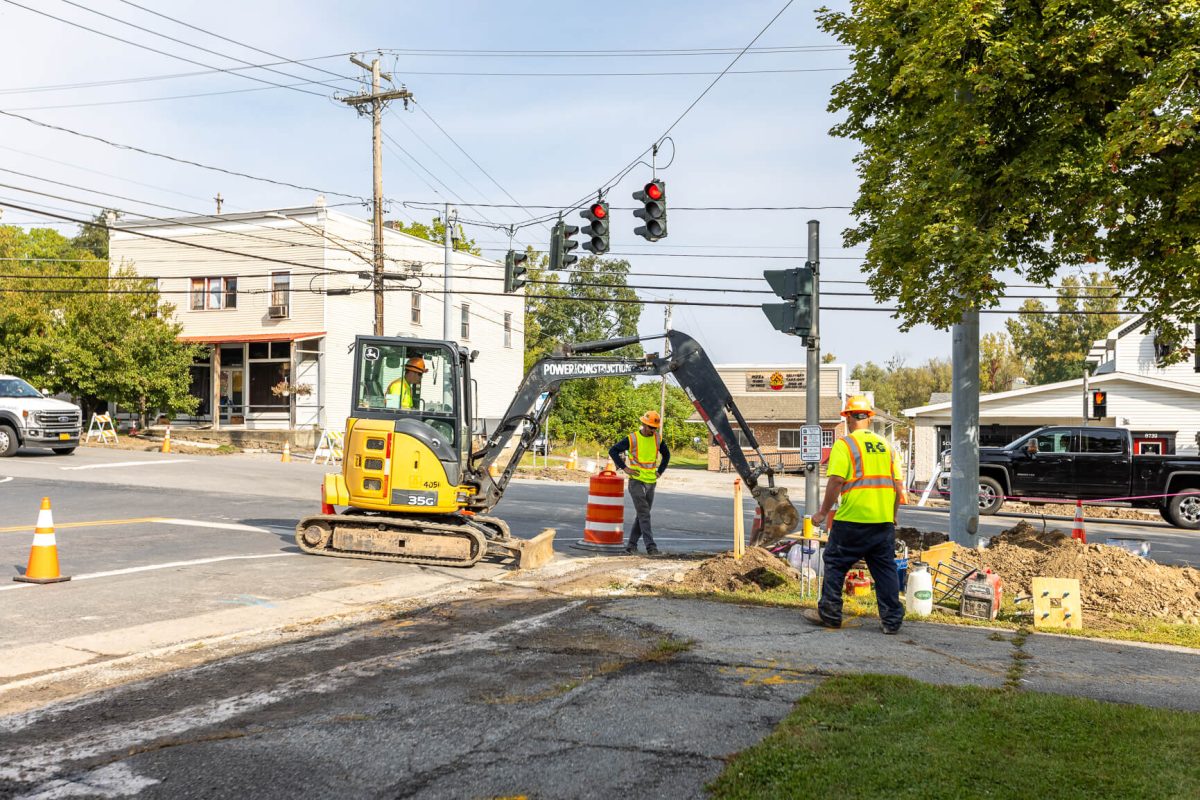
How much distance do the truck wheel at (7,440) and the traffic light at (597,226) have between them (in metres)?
17.8

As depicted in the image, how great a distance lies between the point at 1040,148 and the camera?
12.0 meters

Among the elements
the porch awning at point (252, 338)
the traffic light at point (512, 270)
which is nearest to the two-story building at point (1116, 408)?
the traffic light at point (512, 270)

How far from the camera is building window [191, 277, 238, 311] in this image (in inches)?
1484

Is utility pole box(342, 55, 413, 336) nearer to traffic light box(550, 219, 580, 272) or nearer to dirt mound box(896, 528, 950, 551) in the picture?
traffic light box(550, 219, 580, 272)

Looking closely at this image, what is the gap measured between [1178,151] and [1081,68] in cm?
154

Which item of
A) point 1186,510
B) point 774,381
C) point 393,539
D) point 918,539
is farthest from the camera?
point 774,381

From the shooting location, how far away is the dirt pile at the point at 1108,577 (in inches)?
391

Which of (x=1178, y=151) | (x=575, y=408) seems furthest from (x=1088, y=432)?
(x=575, y=408)

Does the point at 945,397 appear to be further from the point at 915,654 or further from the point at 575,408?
the point at 915,654

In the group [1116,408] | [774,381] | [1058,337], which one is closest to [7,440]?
[1116,408]

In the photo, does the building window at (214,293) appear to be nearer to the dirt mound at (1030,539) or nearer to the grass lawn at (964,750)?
the dirt mound at (1030,539)

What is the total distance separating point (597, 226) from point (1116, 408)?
2590 cm

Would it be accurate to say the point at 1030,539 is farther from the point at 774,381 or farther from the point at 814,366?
the point at 774,381

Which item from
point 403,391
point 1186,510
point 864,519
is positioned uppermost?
point 403,391
